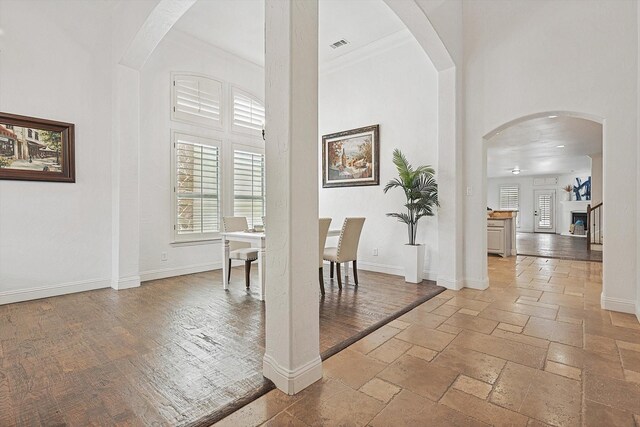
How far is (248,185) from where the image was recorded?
18.4 ft

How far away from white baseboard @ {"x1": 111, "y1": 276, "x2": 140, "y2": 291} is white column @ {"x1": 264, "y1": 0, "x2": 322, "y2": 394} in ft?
9.69

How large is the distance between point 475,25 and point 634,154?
91.2 inches

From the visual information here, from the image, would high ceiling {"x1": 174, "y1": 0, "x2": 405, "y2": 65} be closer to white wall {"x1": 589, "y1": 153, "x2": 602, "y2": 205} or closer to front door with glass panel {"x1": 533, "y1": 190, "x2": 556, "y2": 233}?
white wall {"x1": 589, "y1": 153, "x2": 602, "y2": 205}

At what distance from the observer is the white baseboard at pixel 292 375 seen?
1.73 metres

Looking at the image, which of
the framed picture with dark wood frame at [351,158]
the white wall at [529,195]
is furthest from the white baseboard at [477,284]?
the white wall at [529,195]

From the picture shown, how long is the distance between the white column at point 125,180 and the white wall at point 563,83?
4.29m

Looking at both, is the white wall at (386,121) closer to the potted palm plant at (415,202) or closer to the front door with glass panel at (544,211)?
the potted palm plant at (415,202)

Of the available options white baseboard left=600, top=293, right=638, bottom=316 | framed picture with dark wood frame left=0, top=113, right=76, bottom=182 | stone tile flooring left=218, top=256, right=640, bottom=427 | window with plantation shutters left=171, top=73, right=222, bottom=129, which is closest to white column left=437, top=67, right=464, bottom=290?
stone tile flooring left=218, top=256, right=640, bottom=427

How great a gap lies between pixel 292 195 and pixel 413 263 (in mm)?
2963

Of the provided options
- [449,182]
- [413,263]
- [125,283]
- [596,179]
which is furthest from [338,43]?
[596,179]

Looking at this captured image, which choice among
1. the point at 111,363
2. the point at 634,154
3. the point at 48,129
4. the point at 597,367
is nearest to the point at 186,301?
the point at 111,363

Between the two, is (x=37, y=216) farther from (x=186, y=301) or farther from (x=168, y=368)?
(x=168, y=368)

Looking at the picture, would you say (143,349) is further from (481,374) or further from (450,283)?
(450,283)

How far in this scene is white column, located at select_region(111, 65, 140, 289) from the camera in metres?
3.91
